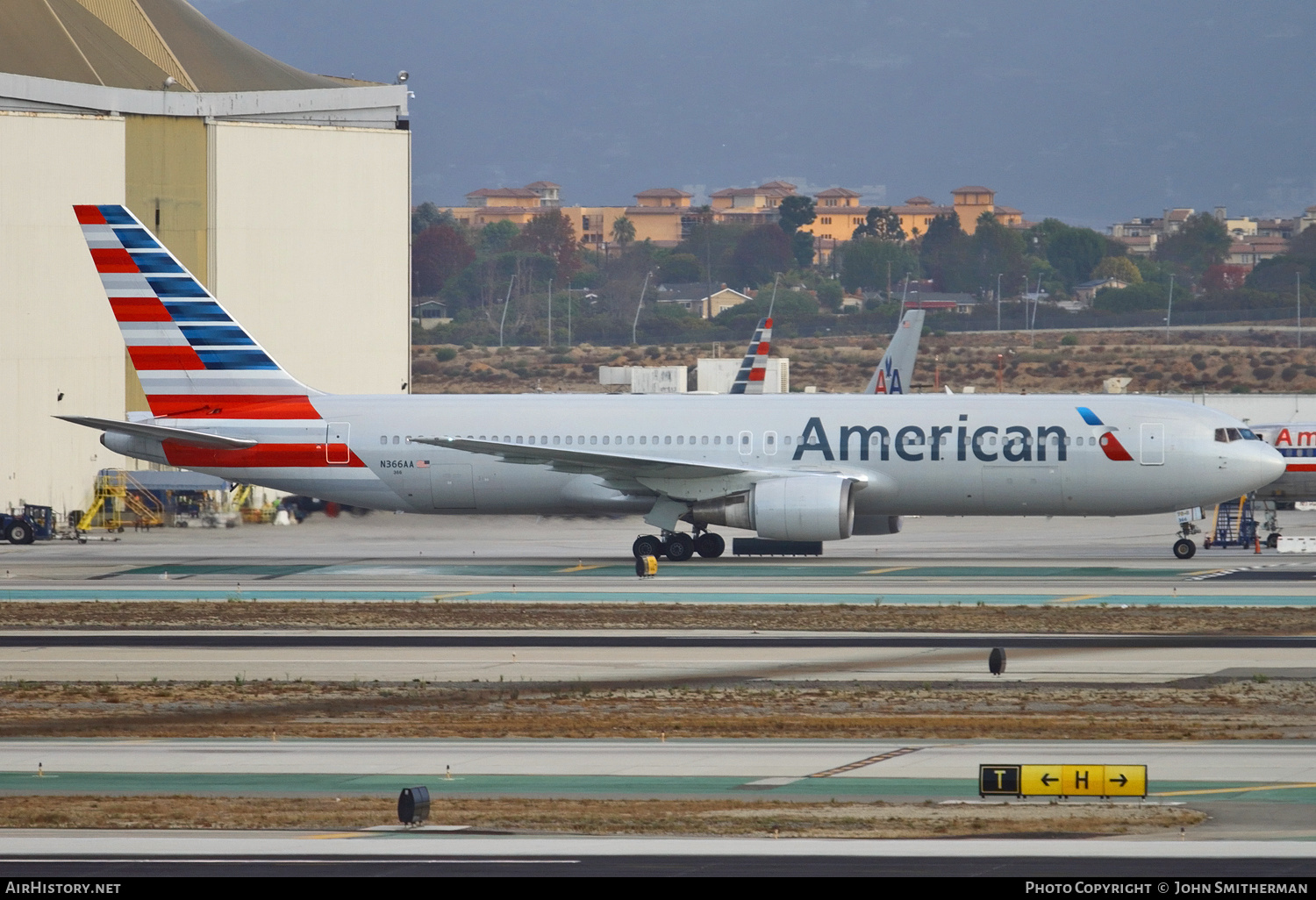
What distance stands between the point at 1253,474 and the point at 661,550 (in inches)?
569

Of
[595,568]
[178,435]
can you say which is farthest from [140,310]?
[595,568]

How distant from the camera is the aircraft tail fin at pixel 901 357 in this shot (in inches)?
2251

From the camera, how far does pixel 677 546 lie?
135 feet

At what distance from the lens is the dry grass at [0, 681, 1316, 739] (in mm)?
20188

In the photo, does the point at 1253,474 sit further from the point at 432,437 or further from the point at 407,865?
the point at 407,865

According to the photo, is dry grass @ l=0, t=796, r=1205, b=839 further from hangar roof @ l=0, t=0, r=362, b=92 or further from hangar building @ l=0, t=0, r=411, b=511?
hangar roof @ l=0, t=0, r=362, b=92

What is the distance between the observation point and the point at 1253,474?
3922 cm

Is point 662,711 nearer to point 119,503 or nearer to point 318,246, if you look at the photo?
point 119,503

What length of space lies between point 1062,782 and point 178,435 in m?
28.9

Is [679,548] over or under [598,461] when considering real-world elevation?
under

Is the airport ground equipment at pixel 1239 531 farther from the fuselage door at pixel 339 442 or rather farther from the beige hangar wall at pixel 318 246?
the beige hangar wall at pixel 318 246

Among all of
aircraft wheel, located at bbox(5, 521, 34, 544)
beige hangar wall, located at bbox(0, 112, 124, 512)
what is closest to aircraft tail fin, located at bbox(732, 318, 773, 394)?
beige hangar wall, located at bbox(0, 112, 124, 512)

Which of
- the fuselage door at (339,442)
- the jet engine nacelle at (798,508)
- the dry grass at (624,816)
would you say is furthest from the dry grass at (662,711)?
the fuselage door at (339,442)

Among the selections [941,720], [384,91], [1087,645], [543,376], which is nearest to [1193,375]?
[543,376]
